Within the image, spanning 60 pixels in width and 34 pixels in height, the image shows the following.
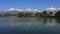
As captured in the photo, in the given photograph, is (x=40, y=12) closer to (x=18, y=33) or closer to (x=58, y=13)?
(x=58, y=13)

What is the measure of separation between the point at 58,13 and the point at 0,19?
558cm

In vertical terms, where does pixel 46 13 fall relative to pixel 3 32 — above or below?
above

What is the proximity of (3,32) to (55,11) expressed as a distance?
199 inches

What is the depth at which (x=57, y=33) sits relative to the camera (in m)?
7.08

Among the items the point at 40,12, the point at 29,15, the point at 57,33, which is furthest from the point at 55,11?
the point at 57,33

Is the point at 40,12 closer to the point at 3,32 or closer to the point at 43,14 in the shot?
the point at 43,14

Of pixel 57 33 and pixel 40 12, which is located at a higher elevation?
pixel 40 12

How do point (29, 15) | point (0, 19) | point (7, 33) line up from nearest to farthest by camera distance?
point (7, 33)
point (29, 15)
point (0, 19)

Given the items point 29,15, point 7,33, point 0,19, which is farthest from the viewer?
point 0,19

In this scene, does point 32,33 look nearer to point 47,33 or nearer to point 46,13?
point 47,33

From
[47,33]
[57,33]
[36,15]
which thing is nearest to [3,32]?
[47,33]

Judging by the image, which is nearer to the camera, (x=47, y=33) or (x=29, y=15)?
(x=47, y=33)

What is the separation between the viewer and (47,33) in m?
7.02

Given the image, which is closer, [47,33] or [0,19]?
[47,33]
